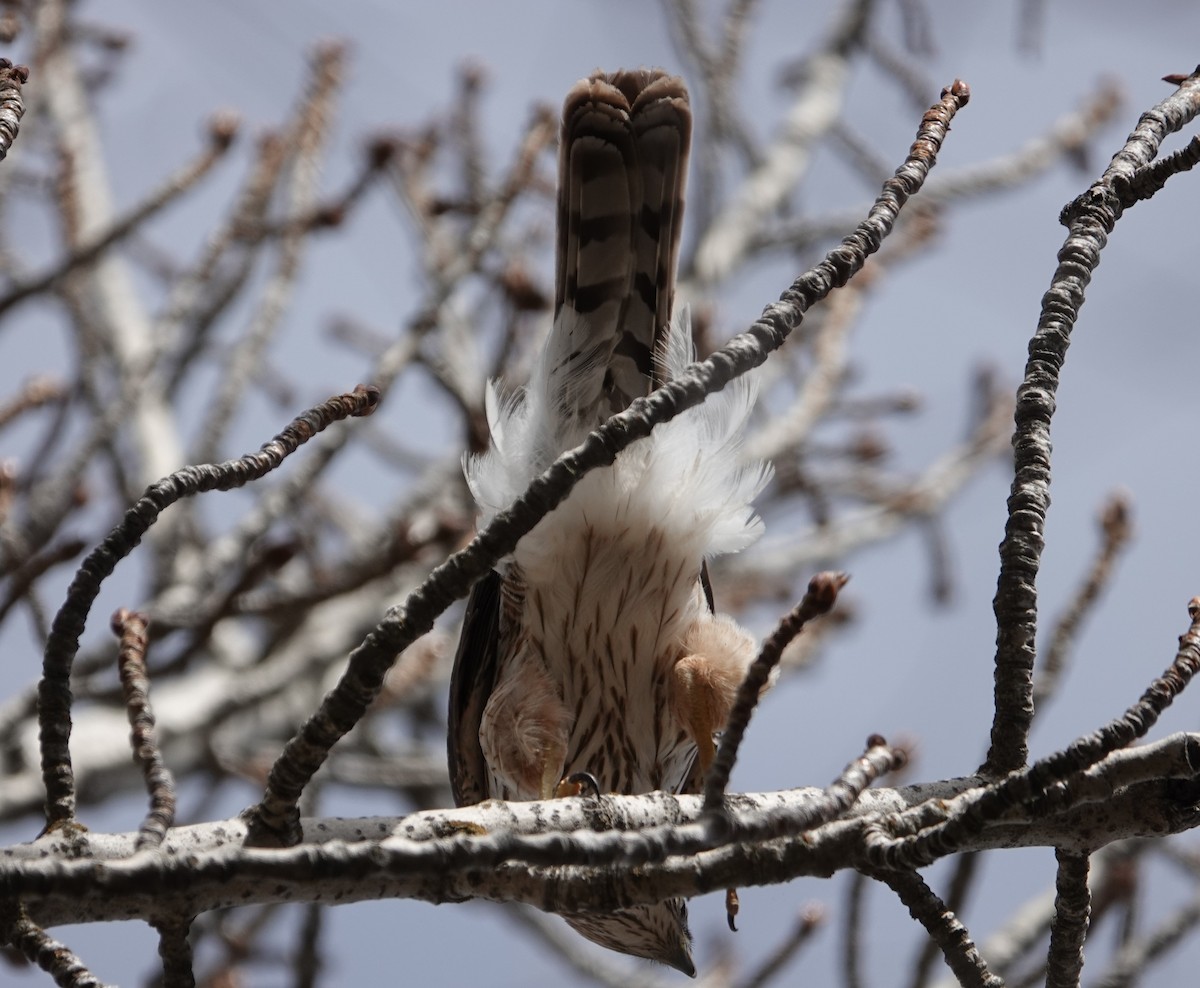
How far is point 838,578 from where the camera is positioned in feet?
4.56

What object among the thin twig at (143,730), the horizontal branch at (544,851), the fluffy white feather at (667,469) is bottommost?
the horizontal branch at (544,851)

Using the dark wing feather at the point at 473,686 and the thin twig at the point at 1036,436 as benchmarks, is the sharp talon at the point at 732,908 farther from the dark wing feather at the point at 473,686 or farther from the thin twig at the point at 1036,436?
the thin twig at the point at 1036,436

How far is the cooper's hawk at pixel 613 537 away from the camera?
9.60 feet

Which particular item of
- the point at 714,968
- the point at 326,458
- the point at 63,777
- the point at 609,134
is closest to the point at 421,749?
the point at 714,968

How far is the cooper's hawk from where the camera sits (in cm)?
293

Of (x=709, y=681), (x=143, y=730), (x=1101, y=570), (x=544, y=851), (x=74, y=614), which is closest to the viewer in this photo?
(x=544, y=851)

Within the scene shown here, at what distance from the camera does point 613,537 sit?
3.27m

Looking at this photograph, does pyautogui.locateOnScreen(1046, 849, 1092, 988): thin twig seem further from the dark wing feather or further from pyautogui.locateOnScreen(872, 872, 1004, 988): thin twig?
the dark wing feather

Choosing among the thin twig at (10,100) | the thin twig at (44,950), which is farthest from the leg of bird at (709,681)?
the thin twig at (10,100)

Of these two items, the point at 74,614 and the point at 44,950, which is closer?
the point at 44,950

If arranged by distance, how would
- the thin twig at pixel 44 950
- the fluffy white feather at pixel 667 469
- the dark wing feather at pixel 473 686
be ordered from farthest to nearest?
1. the dark wing feather at pixel 473 686
2. the fluffy white feather at pixel 667 469
3. the thin twig at pixel 44 950

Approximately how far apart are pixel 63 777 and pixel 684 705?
5.88ft

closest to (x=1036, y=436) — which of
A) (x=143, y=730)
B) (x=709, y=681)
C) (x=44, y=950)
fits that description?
(x=143, y=730)

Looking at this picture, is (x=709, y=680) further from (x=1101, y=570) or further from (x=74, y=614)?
(x=74, y=614)
